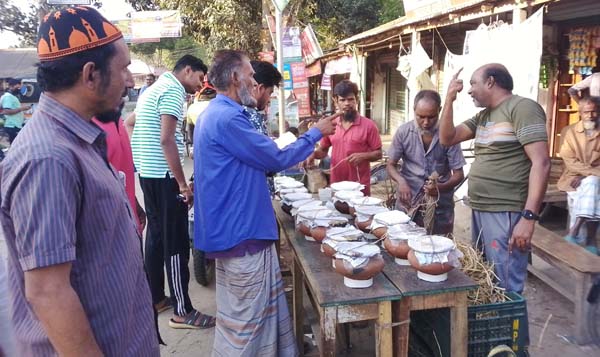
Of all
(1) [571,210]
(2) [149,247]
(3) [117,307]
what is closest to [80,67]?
(3) [117,307]

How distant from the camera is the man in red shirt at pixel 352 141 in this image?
3678 millimetres

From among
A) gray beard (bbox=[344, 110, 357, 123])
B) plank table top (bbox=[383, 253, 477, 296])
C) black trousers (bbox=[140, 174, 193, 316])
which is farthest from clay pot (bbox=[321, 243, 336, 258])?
gray beard (bbox=[344, 110, 357, 123])

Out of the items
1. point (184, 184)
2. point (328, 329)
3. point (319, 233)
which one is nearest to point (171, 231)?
point (184, 184)

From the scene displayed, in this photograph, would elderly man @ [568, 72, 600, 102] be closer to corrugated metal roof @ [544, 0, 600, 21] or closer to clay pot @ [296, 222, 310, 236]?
corrugated metal roof @ [544, 0, 600, 21]

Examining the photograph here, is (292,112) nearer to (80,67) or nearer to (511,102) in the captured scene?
(511,102)

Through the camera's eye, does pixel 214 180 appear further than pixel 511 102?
No

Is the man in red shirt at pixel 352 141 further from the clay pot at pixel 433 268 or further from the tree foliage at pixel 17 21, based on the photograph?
the tree foliage at pixel 17 21

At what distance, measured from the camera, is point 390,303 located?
190 cm

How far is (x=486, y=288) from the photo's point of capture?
7.57 ft

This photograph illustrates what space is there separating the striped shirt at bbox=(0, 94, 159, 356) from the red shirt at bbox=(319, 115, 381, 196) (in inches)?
101

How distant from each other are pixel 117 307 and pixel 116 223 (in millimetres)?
232

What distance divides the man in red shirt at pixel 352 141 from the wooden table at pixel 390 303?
171 centimetres

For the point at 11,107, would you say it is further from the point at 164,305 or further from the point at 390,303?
the point at 390,303

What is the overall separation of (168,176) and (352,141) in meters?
1.48
